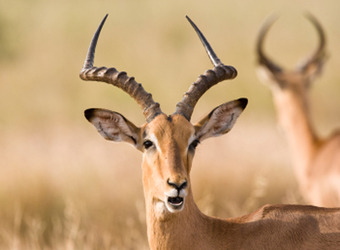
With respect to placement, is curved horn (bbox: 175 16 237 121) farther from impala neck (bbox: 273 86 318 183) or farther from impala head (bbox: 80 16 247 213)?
impala neck (bbox: 273 86 318 183)

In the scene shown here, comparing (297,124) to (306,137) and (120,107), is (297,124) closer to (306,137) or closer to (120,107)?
(306,137)

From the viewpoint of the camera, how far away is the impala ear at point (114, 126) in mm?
6852

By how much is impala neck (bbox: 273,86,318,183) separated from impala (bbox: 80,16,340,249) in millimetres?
6297

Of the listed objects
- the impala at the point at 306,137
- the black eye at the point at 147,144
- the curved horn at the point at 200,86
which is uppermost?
the impala at the point at 306,137

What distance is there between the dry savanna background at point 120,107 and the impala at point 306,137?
2.74 ft

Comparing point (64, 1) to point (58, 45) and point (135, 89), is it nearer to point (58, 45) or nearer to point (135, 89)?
point (58, 45)

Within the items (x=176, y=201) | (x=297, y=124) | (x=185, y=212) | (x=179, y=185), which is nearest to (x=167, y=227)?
(x=185, y=212)

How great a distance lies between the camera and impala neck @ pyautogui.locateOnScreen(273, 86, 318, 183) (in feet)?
42.8

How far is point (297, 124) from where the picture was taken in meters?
13.4

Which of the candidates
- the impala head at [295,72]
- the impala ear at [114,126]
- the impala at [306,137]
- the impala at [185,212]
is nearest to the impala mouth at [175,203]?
the impala at [185,212]

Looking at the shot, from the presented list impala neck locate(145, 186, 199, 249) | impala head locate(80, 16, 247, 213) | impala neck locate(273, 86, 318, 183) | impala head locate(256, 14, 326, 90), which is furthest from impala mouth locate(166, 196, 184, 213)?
impala head locate(256, 14, 326, 90)

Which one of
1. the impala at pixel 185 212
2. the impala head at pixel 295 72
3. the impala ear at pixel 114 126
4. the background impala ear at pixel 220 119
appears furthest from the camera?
the impala head at pixel 295 72

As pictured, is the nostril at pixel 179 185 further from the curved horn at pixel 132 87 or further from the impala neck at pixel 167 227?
the curved horn at pixel 132 87

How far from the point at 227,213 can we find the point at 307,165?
1.81 meters
